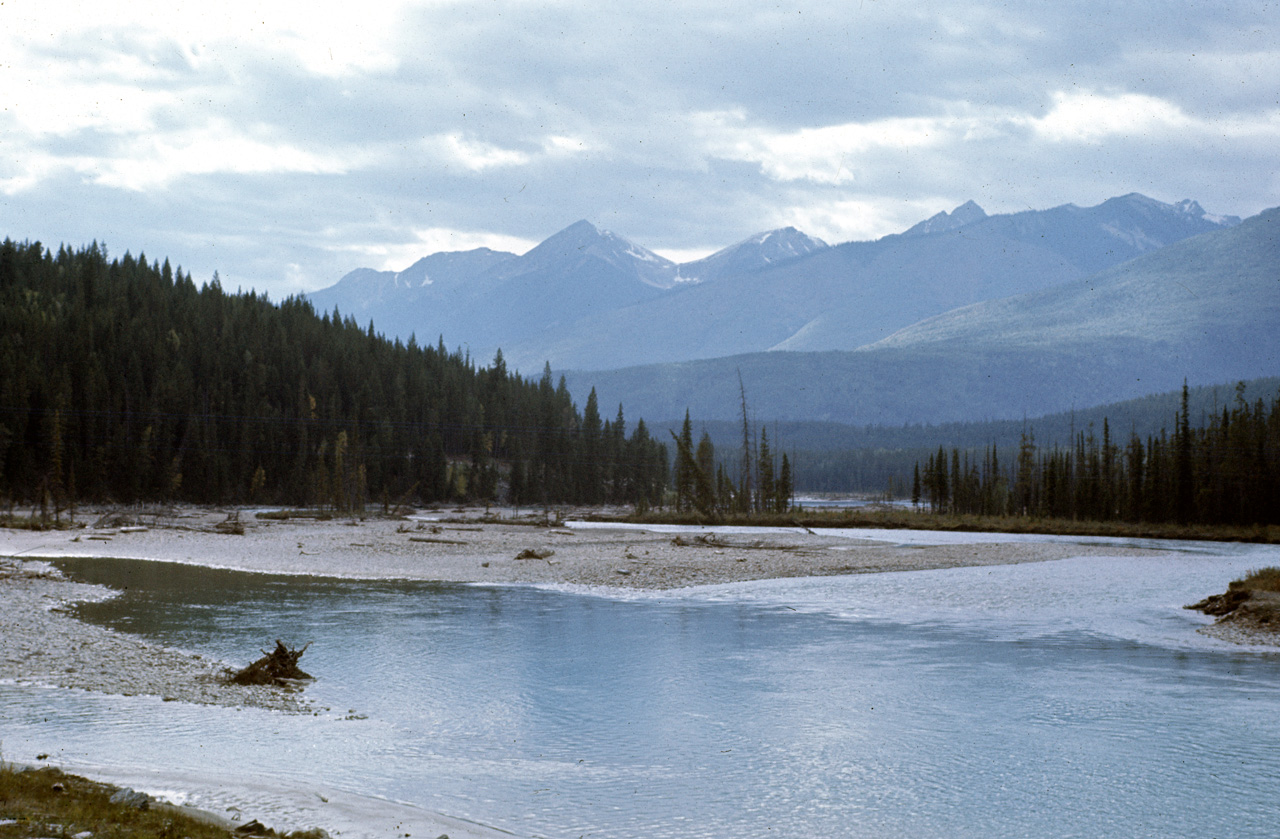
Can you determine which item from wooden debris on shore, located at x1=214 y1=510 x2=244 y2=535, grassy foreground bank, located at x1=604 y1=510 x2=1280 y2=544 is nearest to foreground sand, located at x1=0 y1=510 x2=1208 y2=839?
wooden debris on shore, located at x1=214 y1=510 x2=244 y2=535

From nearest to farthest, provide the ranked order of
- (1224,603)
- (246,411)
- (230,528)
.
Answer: (1224,603) < (230,528) < (246,411)

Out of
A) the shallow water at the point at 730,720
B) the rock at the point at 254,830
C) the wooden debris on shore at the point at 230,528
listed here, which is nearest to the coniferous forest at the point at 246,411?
the wooden debris on shore at the point at 230,528

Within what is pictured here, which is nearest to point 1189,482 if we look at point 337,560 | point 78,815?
point 337,560

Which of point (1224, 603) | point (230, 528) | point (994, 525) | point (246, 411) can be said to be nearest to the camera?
point (1224, 603)

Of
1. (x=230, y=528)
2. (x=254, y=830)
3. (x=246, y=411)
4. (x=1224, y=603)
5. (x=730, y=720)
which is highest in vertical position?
(x=246, y=411)

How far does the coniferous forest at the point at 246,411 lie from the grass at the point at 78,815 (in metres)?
74.8

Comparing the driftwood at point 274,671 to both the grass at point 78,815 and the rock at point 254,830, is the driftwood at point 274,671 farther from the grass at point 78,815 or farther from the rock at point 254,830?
the rock at point 254,830

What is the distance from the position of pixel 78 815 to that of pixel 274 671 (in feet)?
35.5

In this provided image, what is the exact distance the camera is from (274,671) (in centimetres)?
2075

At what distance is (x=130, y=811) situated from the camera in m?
10.6

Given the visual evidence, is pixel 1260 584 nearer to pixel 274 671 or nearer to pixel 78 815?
pixel 274 671

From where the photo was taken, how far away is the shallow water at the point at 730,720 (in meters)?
13.9

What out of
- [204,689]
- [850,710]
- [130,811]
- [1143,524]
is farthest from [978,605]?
[1143,524]

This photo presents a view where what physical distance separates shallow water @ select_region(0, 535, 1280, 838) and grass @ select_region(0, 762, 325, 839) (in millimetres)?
2480
